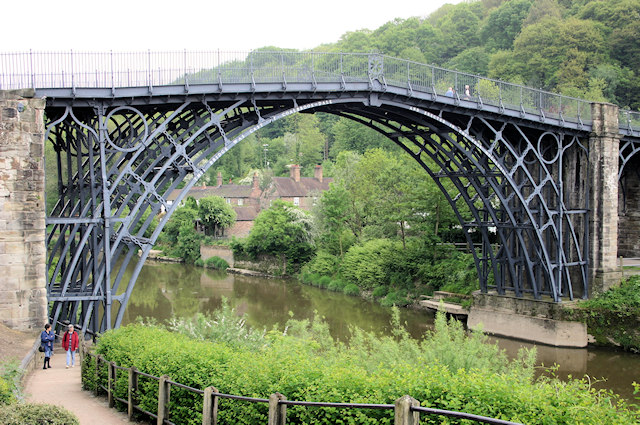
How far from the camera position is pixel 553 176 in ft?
Result: 89.1

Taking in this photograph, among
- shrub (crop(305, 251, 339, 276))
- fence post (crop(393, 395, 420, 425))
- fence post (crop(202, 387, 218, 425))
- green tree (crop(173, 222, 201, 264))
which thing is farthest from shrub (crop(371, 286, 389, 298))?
fence post (crop(393, 395, 420, 425))

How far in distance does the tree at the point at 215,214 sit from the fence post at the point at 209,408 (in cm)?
4675

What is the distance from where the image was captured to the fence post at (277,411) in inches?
296

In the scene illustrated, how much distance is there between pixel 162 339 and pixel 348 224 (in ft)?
104

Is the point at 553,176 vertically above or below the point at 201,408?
above

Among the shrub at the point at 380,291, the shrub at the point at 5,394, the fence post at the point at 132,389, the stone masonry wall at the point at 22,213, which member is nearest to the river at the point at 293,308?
the shrub at the point at 380,291

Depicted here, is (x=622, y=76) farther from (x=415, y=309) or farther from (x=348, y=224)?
(x=415, y=309)

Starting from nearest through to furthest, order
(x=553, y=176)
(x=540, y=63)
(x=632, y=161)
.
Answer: (x=553, y=176) → (x=632, y=161) → (x=540, y=63)

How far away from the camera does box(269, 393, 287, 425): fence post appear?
296 inches

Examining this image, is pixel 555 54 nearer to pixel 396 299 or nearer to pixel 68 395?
pixel 396 299

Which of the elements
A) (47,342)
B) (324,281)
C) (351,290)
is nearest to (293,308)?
(351,290)

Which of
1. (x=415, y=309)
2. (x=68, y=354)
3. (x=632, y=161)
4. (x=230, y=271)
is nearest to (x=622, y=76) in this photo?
(x=632, y=161)

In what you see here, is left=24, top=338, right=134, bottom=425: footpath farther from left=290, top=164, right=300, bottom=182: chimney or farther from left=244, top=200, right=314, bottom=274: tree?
left=290, top=164, right=300, bottom=182: chimney

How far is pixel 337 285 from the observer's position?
1522 inches
